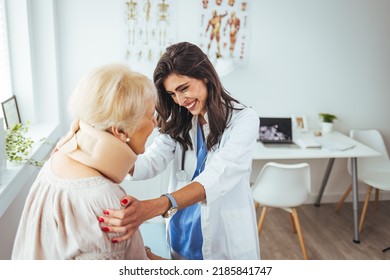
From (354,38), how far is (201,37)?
114 centimetres

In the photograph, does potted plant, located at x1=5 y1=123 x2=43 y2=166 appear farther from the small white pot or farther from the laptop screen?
the small white pot

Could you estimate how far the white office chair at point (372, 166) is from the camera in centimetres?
271

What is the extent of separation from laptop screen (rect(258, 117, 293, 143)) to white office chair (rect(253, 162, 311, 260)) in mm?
622

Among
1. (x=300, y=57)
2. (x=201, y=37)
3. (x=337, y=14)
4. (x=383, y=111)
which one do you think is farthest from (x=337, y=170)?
(x=201, y=37)

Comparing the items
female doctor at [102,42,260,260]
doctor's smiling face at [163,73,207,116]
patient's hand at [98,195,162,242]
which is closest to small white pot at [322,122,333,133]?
female doctor at [102,42,260,260]

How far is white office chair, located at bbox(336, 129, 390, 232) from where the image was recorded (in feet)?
8.90

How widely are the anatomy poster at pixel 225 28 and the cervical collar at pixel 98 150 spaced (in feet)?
6.74

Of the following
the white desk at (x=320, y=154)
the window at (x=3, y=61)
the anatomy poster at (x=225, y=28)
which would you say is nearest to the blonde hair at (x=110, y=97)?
the window at (x=3, y=61)

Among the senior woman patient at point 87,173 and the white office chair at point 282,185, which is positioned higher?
the senior woman patient at point 87,173

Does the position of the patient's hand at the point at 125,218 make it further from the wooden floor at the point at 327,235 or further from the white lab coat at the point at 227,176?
the wooden floor at the point at 327,235

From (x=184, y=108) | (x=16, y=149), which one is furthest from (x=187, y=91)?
(x=16, y=149)

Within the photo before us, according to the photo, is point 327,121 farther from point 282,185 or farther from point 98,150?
point 98,150
